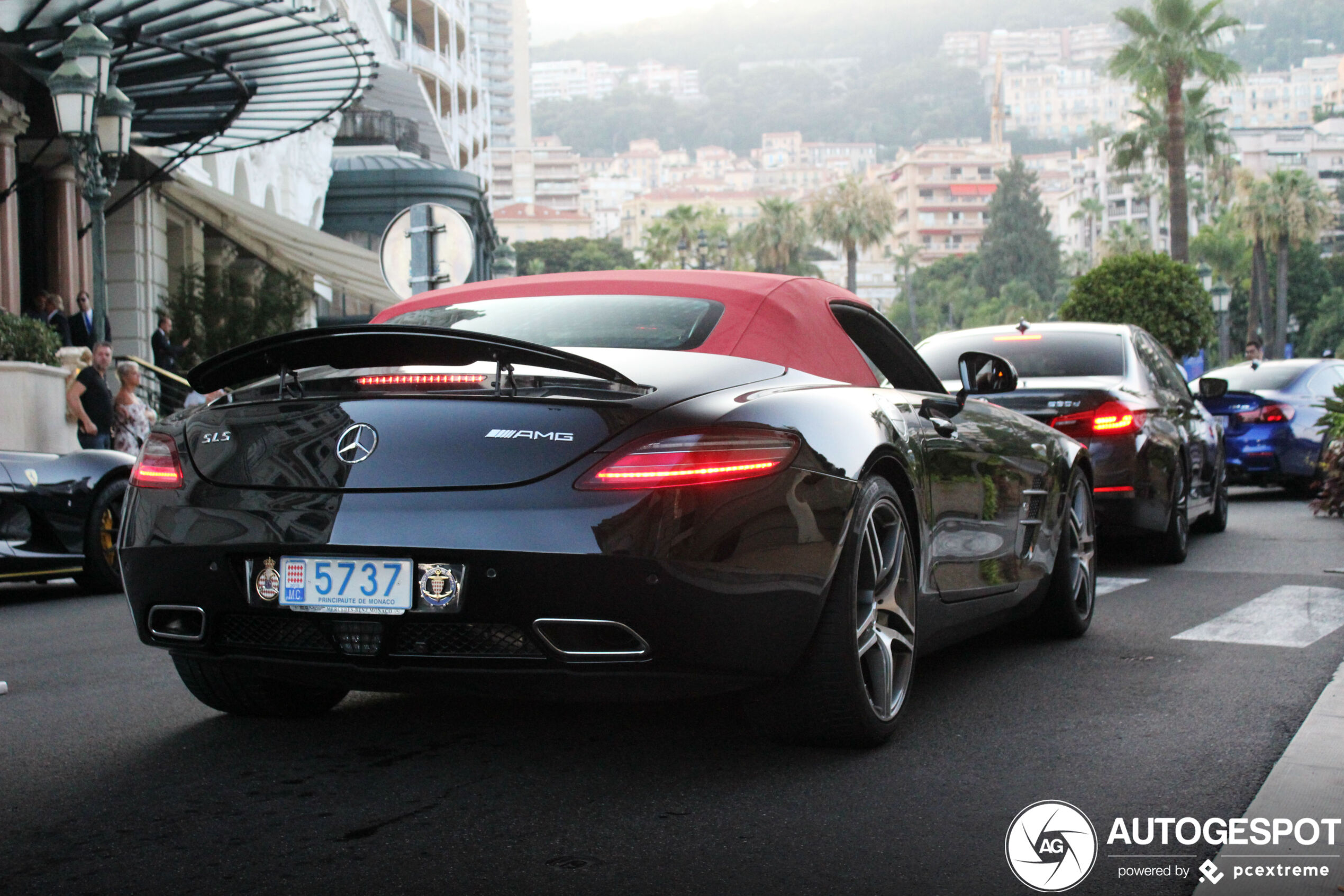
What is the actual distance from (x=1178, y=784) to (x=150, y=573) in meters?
2.56

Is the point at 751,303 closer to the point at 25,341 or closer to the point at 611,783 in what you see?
the point at 611,783

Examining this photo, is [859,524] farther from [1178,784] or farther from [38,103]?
[38,103]

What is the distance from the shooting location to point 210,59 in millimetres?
18188

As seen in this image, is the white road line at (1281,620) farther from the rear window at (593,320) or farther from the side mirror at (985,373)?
the rear window at (593,320)

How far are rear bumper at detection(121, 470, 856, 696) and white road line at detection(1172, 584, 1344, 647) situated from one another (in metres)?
2.99

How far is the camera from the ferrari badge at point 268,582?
3.65 metres

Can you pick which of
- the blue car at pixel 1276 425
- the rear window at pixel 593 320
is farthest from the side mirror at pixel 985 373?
the blue car at pixel 1276 425

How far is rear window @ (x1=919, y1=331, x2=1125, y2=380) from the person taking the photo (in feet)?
30.0

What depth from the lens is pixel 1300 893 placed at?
2.91 meters

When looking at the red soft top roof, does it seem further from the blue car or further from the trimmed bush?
the trimmed bush

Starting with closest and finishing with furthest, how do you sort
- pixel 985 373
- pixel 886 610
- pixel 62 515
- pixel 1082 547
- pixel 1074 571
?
1. pixel 886 610
2. pixel 985 373
3. pixel 1074 571
4. pixel 1082 547
5. pixel 62 515

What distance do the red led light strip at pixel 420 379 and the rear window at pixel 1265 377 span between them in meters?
12.9

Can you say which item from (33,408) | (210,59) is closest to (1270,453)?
(33,408)

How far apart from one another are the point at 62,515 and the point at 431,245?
11.9 feet
